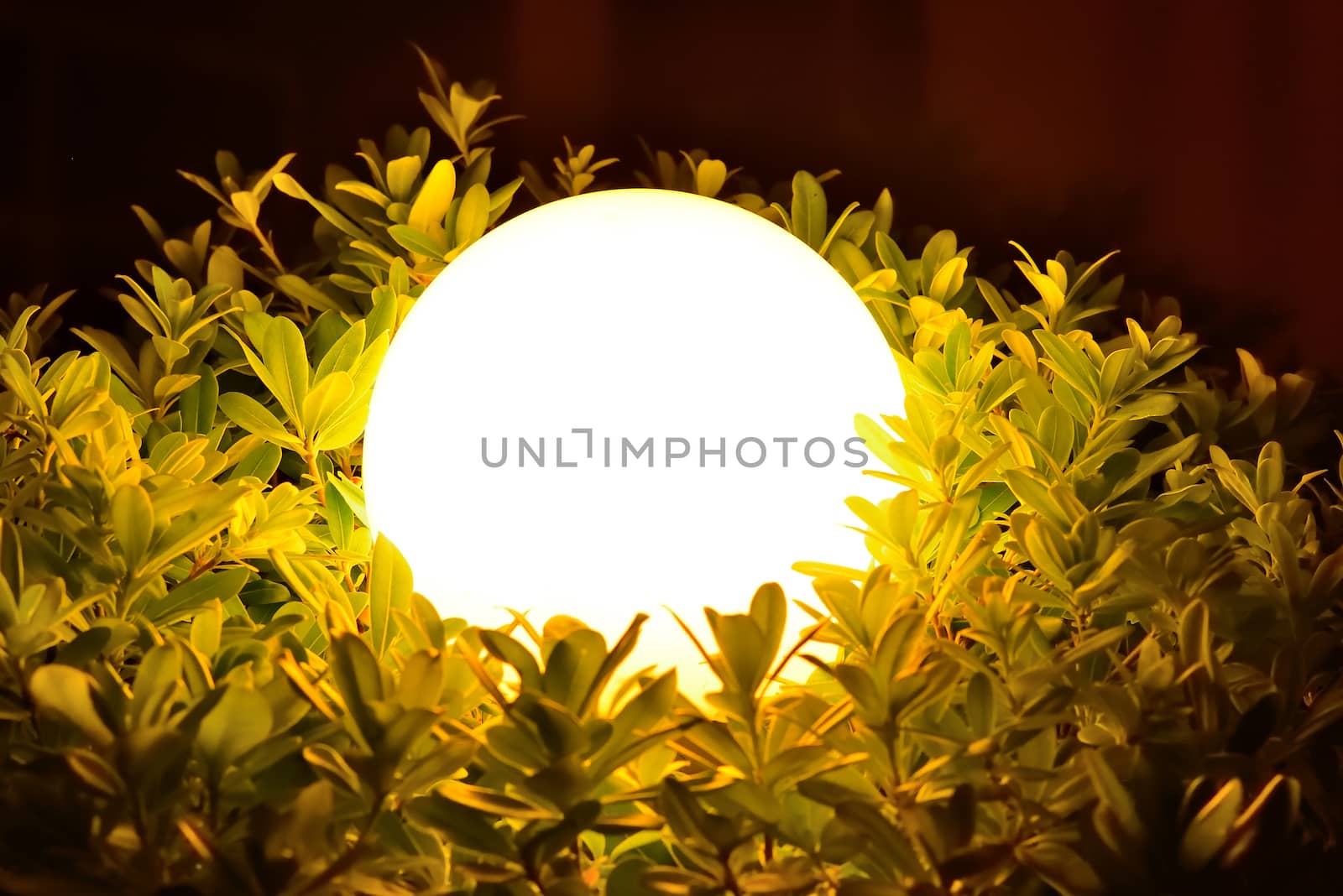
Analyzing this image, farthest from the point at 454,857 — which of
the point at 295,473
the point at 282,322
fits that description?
the point at 295,473

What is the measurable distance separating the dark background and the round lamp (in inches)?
29.2

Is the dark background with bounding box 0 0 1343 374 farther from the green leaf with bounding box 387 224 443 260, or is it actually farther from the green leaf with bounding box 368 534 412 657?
the green leaf with bounding box 368 534 412 657

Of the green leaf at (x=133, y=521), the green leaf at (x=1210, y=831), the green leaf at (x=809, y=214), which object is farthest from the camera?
the green leaf at (x=809, y=214)

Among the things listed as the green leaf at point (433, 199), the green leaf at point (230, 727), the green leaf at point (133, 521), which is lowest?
the green leaf at point (230, 727)

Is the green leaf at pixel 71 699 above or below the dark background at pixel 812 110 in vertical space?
below

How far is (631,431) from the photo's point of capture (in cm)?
71

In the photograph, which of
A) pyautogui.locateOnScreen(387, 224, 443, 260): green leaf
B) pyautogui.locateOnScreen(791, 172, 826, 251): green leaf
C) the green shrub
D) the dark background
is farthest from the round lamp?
the dark background

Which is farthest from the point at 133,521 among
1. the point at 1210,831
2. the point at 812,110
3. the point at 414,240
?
the point at 812,110

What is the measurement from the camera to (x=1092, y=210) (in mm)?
1356

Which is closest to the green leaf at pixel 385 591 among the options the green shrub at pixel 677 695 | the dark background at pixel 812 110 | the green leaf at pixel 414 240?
the green shrub at pixel 677 695

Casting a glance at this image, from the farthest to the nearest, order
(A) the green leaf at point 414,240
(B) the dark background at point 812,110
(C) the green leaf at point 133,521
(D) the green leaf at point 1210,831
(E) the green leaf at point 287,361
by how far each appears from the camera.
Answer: (B) the dark background at point 812,110 < (A) the green leaf at point 414,240 < (E) the green leaf at point 287,361 < (C) the green leaf at point 133,521 < (D) the green leaf at point 1210,831

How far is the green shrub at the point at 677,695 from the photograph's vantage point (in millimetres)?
507

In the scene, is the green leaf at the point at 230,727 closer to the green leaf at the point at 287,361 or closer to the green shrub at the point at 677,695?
the green shrub at the point at 677,695

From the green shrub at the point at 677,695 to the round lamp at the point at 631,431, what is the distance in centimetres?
5
